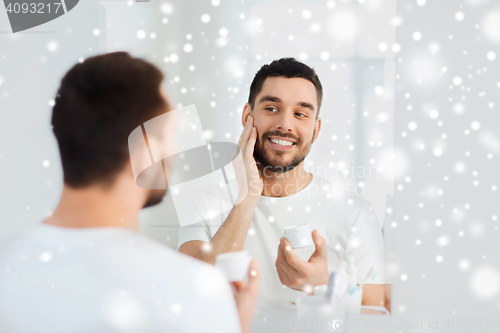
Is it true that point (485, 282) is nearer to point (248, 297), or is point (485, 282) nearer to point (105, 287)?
point (248, 297)

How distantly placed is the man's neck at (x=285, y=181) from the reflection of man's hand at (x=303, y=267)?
116 mm

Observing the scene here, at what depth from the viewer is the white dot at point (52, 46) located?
2.96ft

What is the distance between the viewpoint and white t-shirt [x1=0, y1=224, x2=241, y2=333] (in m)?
0.51

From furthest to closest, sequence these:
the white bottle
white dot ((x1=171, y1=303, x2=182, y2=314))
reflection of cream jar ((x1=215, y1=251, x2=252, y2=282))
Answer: the white bottle, reflection of cream jar ((x1=215, y1=251, x2=252, y2=282)), white dot ((x1=171, y1=303, x2=182, y2=314))

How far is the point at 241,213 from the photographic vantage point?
86cm

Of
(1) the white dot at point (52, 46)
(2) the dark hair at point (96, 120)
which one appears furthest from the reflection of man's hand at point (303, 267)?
(1) the white dot at point (52, 46)

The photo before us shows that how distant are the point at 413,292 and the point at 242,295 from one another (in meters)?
0.49

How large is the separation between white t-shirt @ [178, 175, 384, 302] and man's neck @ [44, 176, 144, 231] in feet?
0.91

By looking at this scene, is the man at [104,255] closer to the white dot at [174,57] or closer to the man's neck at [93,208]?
the man's neck at [93,208]

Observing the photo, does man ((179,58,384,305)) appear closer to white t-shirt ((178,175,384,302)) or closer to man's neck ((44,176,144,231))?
white t-shirt ((178,175,384,302))

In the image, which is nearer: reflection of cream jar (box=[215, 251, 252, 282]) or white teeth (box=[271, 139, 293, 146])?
reflection of cream jar (box=[215, 251, 252, 282])

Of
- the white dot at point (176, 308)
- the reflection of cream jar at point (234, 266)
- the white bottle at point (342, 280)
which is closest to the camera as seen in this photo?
the white dot at point (176, 308)

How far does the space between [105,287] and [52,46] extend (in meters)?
0.69

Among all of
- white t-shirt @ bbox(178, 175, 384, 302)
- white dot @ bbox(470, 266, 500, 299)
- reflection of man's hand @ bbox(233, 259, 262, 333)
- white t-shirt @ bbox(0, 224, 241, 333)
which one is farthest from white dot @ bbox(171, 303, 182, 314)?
white dot @ bbox(470, 266, 500, 299)
